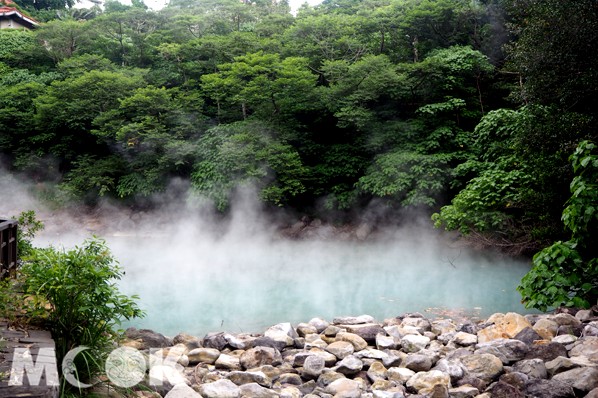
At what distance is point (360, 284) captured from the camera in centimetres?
955

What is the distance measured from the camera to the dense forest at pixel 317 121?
37.7 feet

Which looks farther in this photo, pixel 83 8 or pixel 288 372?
Answer: pixel 83 8

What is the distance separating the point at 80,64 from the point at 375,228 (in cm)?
1146

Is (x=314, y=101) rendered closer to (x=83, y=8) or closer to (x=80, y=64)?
(x=80, y=64)

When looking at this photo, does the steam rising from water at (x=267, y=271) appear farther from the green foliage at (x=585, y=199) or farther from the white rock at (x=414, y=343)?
the green foliage at (x=585, y=199)

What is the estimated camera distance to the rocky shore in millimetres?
4031

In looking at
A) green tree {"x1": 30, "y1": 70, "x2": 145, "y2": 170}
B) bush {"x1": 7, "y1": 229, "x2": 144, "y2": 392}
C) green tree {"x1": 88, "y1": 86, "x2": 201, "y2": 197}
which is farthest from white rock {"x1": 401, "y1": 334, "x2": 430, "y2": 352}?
green tree {"x1": 30, "y1": 70, "x2": 145, "y2": 170}

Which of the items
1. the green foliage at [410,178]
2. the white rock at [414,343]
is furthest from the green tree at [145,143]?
the white rock at [414,343]

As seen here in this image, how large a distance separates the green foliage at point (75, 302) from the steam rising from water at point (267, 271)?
3.47 meters

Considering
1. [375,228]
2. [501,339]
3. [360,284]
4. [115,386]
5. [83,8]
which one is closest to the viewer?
[115,386]

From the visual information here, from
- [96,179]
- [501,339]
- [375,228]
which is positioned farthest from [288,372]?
[96,179]

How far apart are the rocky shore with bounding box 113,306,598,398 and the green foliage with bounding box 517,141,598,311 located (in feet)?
1.33

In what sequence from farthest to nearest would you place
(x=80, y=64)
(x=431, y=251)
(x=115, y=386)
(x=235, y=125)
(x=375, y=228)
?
(x=80, y=64), (x=235, y=125), (x=375, y=228), (x=431, y=251), (x=115, y=386)

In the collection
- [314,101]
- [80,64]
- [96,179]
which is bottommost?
[96,179]
